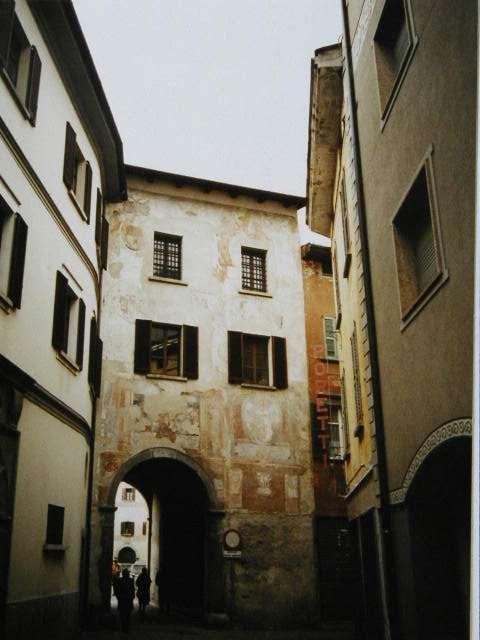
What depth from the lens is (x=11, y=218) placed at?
30.5 feet

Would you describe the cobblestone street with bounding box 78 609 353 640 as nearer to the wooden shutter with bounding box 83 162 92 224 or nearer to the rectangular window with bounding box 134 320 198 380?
the rectangular window with bounding box 134 320 198 380

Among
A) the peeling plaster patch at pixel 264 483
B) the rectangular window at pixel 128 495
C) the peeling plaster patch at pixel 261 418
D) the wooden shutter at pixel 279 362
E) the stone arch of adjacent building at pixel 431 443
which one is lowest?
the stone arch of adjacent building at pixel 431 443

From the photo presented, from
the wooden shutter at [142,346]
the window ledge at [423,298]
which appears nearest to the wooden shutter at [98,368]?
the wooden shutter at [142,346]

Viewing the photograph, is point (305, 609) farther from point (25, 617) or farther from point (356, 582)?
point (25, 617)

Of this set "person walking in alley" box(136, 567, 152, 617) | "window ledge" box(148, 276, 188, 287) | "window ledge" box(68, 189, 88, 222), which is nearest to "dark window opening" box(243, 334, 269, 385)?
"window ledge" box(148, 276, 188, 287)

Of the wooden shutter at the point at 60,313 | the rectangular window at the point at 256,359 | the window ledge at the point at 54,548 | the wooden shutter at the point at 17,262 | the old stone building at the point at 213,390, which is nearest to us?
the wooden shutter at the point at 17,262

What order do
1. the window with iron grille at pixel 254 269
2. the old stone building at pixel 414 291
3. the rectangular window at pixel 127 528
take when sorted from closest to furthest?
the old stone building at pixel 414 291 → the window with iron grille at pixel 254 269 → the rectangular window at pixel 127 528

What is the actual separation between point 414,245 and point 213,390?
1042 cm

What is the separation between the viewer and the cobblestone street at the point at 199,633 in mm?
13963

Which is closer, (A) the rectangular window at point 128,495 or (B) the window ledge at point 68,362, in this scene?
(B) the window ledge at point 68,362

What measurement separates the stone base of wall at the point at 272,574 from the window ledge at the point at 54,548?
6211mm

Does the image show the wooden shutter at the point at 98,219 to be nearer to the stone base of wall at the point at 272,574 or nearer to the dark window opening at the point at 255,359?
the dark window opening at the point at 255,359

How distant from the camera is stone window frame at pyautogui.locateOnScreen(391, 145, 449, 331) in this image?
630 cm

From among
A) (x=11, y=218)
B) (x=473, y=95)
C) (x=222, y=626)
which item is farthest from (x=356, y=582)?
(x=473, y=95)
